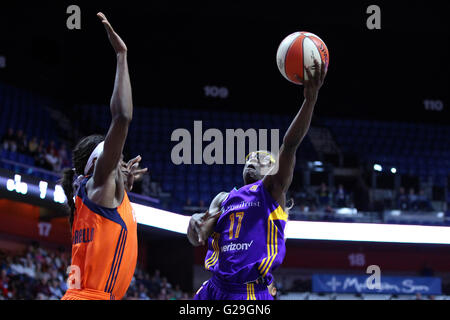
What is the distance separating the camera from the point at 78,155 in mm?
2850

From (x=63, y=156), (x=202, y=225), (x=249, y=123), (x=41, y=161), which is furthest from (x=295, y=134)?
(x=249, y=123)

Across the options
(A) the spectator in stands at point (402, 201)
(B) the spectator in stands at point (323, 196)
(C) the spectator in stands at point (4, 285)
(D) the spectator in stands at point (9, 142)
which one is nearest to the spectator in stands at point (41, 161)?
(D) the spectator in stands at point (9, 142)

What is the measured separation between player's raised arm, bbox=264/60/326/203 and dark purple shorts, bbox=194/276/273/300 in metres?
0.54

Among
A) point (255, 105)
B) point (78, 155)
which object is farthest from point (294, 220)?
point (78, 155)

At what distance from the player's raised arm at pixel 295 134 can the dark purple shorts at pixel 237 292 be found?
54 cm

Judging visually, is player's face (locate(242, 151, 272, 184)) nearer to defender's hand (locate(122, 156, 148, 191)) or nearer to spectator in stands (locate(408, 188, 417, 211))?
defender's hand (locate(122, 156, 148, 191))

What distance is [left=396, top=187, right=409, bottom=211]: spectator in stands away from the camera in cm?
1446

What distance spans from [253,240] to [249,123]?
13887mm

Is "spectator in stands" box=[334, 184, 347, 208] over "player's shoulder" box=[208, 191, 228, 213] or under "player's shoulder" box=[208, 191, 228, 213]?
over

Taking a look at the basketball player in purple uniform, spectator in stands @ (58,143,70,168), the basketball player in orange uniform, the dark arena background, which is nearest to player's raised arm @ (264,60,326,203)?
the basketball player in purple uniform

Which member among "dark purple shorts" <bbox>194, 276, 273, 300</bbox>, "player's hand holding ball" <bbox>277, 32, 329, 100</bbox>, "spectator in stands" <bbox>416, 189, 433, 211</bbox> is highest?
"spectator in stands" <bbox>416, 189, 433, 211</bbox>

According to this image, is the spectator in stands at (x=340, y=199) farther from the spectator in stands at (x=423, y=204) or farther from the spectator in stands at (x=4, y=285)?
the spectator in stands at (x=4, y=285)

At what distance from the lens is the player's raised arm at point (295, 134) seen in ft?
9.00
